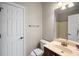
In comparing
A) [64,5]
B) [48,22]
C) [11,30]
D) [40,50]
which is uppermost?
[64,5]

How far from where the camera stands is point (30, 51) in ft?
5.19

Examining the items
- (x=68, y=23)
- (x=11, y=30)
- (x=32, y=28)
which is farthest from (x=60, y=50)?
(x=11, y=30)

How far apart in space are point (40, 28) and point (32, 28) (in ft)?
0.38

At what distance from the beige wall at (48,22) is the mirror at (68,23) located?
0.07 metres

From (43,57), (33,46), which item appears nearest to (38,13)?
(33,46)

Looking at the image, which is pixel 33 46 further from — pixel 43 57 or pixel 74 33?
pixel 74 33

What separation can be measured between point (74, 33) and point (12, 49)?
902 millimetres

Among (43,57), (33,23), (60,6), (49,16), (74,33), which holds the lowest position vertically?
(43,57)

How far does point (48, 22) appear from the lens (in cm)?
164

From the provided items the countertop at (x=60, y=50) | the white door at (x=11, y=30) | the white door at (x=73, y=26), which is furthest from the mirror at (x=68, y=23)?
the white door at (x=11, y=30)

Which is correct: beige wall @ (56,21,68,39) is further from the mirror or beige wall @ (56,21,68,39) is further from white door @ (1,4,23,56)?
white door @ (1,4,23,56)

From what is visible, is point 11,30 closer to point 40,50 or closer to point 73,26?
point 40,50

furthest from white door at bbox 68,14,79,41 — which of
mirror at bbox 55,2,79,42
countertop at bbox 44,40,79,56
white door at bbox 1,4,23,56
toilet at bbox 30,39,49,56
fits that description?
white door at bbox 1,4,23,56

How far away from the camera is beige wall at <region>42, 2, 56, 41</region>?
63.4 inches
